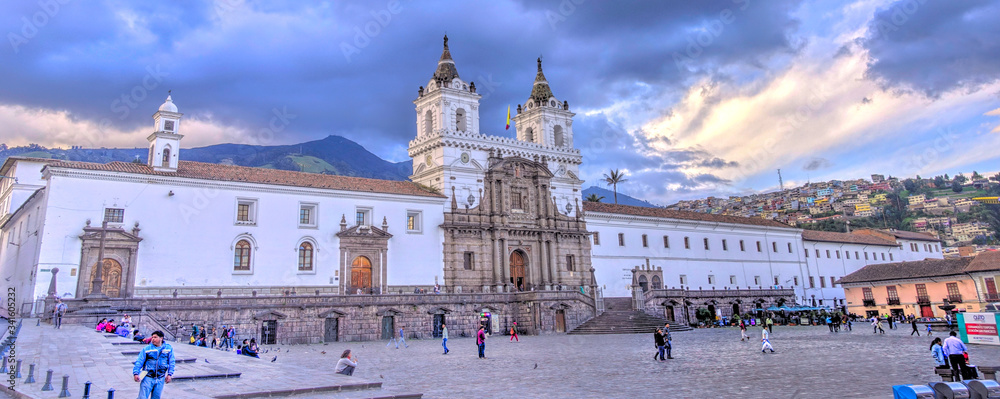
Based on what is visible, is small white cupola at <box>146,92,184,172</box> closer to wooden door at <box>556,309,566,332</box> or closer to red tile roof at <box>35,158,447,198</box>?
red tile roof at <box>35,158,447,198</box>

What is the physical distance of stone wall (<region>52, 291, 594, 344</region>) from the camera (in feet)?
92.6

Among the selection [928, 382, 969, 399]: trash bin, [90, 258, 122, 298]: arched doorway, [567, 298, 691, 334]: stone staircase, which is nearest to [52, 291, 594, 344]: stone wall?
[567, 298, 691, 334]: stone staircase

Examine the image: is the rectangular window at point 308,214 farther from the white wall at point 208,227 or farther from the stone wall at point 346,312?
the stone wall at point 346,312

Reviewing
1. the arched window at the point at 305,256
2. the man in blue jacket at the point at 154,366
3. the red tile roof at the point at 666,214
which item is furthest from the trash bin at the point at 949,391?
the red tile roof at the point at 666,214

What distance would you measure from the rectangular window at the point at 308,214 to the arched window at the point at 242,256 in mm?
3474

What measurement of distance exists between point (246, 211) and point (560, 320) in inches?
782

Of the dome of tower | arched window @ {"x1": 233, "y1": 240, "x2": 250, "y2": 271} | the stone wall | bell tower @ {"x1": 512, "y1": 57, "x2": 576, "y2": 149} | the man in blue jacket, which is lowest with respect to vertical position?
the man in blue jacket

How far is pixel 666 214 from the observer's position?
55.7 metres

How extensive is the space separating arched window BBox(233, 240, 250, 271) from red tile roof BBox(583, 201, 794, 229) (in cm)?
2562

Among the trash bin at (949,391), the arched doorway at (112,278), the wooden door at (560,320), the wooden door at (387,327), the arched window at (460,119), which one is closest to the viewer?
the trash bin at (949,391)

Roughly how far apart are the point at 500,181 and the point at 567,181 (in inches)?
259

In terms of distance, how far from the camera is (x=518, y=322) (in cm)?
4009

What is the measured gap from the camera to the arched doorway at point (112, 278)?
102ft

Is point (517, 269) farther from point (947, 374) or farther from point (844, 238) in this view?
point (844, 238)
